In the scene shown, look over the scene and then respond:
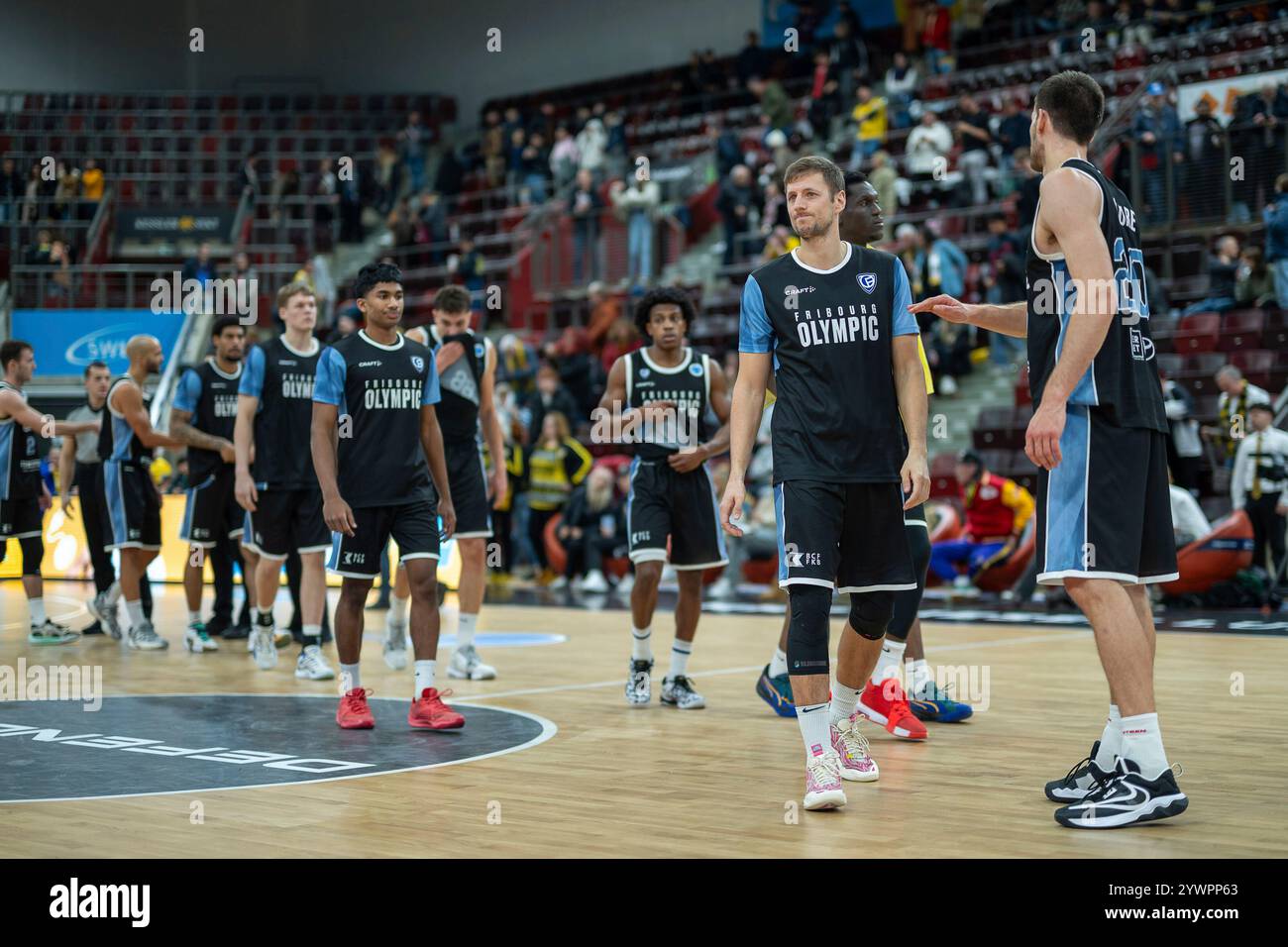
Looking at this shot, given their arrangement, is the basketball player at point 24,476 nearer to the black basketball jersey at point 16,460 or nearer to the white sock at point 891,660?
the black basketball jersey at point 16,460

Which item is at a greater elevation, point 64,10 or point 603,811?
point 64,10

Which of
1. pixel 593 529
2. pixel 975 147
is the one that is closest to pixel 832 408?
pixel 593 529

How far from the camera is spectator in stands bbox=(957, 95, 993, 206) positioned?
1823 cm

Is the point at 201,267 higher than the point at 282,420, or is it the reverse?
the point at 201,267

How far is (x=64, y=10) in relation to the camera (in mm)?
29328

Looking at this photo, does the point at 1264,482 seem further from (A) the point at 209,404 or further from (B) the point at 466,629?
(A) the point at 209,404

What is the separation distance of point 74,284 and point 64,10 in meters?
8.26

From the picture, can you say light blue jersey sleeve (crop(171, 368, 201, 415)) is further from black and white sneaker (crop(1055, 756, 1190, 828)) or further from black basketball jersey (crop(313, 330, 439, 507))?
black and white sneaker (crop(1055, 756, 1190, 828))

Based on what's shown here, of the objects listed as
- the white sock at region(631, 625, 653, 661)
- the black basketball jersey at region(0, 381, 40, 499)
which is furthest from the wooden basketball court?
the black basketball jersey at region(0, 381, 40, 499)

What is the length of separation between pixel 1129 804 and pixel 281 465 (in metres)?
6.22

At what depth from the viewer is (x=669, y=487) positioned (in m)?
7.58

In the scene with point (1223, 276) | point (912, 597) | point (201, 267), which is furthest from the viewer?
point (201, 267)
